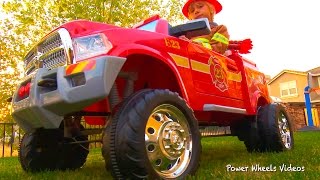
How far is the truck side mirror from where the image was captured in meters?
3.18

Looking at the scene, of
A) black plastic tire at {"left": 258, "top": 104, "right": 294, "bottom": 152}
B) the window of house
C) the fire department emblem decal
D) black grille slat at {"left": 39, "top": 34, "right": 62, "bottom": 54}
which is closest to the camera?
black grille slat at {"left": 39, "top": 34, "right": 62, "bottom": 54}

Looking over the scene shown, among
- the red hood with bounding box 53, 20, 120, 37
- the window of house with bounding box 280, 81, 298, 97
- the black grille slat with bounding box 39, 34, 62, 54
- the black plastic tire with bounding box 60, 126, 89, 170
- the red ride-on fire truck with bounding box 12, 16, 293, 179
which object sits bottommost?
the black plastic tire with bounding box 60, 126, 89, 170

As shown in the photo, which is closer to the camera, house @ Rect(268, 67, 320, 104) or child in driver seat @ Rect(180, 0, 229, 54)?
child in driver seat @ Rect(180, 0, 229, 54)

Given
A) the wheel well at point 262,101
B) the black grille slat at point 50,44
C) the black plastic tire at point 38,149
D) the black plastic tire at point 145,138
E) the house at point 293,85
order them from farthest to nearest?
the house at point 293,85 < the wheel well at point 262,101 < the black plastic tire at point 38,149 < the black grille slat at point 50,44 < the black plastic tire at point 145,138

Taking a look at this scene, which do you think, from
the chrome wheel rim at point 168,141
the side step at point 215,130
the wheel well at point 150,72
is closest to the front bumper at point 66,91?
the chrome wheel rim at point 168,141

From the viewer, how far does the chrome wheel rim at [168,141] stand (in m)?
2.63

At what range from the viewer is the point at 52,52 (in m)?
2.93

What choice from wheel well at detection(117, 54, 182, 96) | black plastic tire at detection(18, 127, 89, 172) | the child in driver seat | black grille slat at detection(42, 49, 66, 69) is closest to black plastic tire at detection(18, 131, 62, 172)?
black plastic tire at detection(18, 127, 89, 172)

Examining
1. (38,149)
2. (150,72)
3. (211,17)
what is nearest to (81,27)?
(150,72)

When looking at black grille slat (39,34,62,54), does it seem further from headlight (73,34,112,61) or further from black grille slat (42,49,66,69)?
headlight (73,34,112,61)

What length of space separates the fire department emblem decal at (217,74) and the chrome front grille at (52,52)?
176cm

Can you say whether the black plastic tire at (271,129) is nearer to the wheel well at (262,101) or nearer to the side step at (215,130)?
the wheel well at (262,101)

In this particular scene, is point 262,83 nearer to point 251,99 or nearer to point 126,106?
point 251,99

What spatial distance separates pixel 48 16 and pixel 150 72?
12.0 meters
